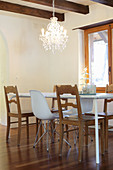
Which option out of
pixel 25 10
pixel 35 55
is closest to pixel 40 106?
pixel 25 10

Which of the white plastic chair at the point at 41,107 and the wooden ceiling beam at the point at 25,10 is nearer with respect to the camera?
the white plastic chair at the point at 41,107

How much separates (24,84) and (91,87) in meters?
3.06

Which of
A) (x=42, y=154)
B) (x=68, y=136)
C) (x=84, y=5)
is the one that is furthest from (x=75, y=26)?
(x=42, y=154)

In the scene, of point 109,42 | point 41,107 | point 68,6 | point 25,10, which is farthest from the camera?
point 25,10

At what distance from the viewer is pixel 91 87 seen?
3.61 metres

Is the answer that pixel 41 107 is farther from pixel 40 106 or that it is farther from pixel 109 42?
pixel 109 42

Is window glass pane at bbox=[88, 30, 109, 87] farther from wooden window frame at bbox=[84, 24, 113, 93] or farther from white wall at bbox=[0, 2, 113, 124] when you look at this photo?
white wall at bbox=[0, 2, 113, 124]

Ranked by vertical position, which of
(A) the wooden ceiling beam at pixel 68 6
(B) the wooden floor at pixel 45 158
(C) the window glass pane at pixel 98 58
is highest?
(A) the wooden ceiling beam at pixel 68 6

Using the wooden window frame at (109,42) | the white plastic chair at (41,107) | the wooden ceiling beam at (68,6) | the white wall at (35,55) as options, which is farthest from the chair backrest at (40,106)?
the white wall at (35,55)

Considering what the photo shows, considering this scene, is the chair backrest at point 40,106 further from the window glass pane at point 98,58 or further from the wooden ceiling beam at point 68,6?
the window glass pane at point 98,58

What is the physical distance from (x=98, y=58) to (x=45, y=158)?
314 centimetres

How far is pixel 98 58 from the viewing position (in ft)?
19.6

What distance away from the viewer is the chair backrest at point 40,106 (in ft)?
12.5

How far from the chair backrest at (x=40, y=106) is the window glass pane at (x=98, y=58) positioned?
2.34m
